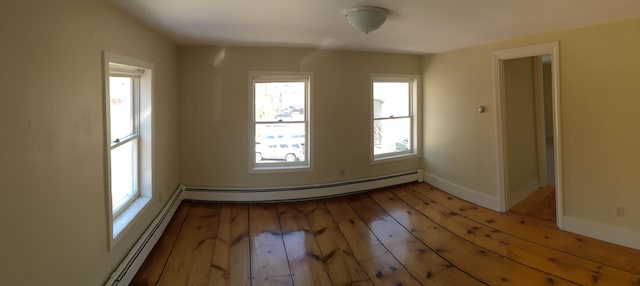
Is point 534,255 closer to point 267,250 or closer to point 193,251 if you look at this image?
point 267,250

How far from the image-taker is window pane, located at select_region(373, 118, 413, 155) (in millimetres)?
5004

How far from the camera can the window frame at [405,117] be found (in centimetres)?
479

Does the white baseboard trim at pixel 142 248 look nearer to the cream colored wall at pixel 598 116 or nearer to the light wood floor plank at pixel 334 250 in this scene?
the light wood floor plank at pixel 334 250

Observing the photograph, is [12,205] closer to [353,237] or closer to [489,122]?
[353,237]

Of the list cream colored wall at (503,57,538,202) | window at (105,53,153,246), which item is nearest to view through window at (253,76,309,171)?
window at (105,53,153,246)

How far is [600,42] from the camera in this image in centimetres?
299

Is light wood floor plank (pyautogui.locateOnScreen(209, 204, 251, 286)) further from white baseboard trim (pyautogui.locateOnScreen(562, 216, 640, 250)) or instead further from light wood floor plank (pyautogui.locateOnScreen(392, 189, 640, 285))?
white baseboard trim (pyautogui.locateOnScreen(562, 216, 640, 250))

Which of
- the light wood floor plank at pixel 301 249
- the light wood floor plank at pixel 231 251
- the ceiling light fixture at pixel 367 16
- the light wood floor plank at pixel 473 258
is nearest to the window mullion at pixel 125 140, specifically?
the light wood floor plank at pixel 231 251

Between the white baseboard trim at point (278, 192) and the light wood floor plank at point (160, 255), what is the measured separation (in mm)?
436

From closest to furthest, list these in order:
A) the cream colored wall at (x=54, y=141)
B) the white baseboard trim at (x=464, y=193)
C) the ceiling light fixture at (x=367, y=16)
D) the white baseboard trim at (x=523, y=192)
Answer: the cream colored wall at (x=54, y=141), the ceiling light fixture at (x=367, y=16), the white baseboard trim at (x=464, y=193), the white baseboard trim at (x=523, y=192)

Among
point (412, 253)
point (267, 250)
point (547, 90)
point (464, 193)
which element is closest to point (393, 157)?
point (464, 193)

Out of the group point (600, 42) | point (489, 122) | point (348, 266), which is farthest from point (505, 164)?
point (348, 266)

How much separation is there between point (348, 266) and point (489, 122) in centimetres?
274

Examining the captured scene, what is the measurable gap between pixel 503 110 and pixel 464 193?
1302 millimetres
